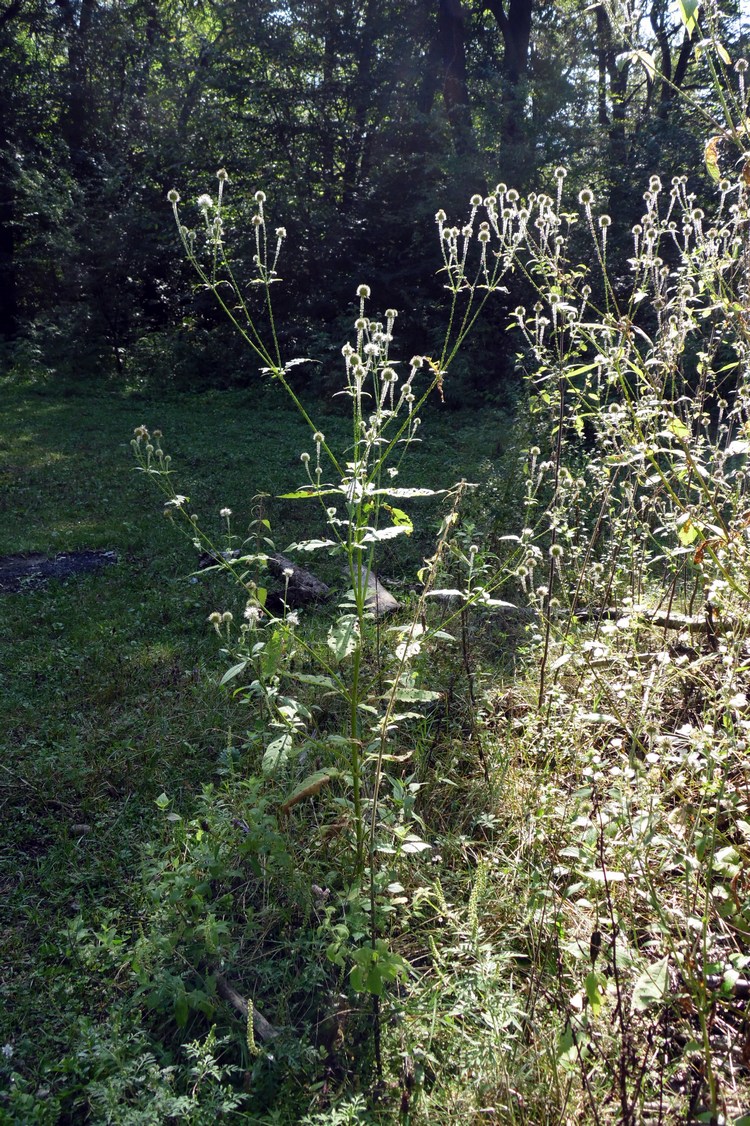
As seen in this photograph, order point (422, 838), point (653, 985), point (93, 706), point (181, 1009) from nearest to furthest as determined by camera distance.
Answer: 1. point (653, 985)
2. point (181, 1009)
3. point (422, 838)
4. point (93, 706)

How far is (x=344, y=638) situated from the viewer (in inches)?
87.9

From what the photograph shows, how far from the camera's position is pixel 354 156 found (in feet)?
44.3

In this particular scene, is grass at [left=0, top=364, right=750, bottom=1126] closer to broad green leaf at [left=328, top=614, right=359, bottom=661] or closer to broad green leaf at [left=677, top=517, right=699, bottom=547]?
broad green leaf at [left=677, top=517, right=699, bottom=547]

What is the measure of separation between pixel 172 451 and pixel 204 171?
7.76 m

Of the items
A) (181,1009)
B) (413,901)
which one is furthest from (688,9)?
(181,1009)

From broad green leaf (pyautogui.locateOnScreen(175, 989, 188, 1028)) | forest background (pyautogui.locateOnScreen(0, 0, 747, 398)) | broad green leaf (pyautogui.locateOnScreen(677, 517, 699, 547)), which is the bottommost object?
broad green leaf (pyautogui.locateOnScreen(175, 989, 188, 1028))

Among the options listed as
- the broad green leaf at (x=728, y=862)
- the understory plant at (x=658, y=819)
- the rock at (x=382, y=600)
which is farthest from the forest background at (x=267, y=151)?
the broad green leaf at (x=728, y=862)

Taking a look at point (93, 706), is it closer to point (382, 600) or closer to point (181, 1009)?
point (382, 600)

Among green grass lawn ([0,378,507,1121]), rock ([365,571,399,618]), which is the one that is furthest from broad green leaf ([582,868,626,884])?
rock ([365,571,399,618])

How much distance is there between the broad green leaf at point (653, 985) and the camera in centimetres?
151

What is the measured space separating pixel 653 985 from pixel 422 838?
1.14 meters

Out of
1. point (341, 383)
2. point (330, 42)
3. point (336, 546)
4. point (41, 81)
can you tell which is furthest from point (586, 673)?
point (41, 81)

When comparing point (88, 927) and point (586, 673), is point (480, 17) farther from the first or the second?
point (88, 927)

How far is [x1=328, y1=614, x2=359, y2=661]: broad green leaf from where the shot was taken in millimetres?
2195
